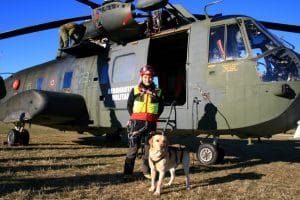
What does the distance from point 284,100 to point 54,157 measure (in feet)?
17.3

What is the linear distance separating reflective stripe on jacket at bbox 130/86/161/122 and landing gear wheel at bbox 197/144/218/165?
243 cm

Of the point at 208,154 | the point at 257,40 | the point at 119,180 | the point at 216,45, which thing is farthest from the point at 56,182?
the point at 257,40

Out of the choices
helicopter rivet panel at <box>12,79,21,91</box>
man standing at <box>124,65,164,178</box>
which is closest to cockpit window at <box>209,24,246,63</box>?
man standing at <box>124,65,164,178</box>

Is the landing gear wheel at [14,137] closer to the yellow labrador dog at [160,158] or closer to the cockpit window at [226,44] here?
the cockpit window at [226,44]

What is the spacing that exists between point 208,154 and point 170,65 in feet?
14.5

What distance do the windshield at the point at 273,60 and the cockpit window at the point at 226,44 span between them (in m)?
0.25

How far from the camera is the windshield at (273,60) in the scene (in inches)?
312

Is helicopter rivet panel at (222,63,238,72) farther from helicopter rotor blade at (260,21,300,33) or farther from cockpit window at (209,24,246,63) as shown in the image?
helicopter rotor blade at (260,21,300,33)

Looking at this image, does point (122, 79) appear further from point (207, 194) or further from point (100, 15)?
point (207, 194)

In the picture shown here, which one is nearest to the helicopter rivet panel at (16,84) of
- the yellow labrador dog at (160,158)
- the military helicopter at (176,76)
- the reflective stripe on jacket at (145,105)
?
the military helicopter at (176,76)

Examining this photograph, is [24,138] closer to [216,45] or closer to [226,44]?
[216,45]

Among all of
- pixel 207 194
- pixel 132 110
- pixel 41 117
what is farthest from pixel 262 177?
pixel 41 117

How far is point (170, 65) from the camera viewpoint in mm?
12383

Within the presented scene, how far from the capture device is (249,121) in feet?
26.5
